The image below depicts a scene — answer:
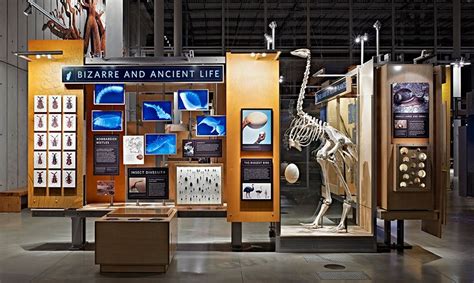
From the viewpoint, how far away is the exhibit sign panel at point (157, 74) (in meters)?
7.75

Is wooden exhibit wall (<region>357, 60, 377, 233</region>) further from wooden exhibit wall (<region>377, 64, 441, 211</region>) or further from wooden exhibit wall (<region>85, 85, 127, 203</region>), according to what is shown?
wooden exhibit wall (<region>85, 85, 127, 203</region>)

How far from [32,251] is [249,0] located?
14.3 meters

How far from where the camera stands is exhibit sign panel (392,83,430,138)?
298 inches

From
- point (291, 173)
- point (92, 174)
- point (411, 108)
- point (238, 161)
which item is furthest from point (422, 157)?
point (92, 174)

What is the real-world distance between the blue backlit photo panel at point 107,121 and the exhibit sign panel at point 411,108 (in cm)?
415

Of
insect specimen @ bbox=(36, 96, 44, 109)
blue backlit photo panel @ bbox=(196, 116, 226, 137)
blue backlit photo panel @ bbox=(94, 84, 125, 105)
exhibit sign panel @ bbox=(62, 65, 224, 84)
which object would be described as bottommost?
blue backlit photo panel @ bbox=(196, 116, 226, 137)

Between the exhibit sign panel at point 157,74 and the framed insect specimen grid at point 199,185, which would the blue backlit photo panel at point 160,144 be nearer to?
the framed insect specimen grid at point 199,185

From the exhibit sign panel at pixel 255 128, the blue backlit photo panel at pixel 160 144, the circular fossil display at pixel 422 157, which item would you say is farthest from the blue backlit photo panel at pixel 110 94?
the circular fossil display at pixel 422 157

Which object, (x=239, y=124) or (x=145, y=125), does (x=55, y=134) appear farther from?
(x=239, y=124)

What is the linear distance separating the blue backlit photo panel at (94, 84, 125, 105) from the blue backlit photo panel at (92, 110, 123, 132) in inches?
7.8

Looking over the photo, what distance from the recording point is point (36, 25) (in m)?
14.5

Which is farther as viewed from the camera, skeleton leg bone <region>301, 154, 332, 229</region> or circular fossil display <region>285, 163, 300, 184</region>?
skeleton leg bone <region>301, 154, 332, 229</region>

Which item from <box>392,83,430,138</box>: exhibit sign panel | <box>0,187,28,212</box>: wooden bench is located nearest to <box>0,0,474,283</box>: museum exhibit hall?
<box>392,83,430,138</box>: exhibit sign panel

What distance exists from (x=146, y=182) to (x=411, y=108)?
408cm
